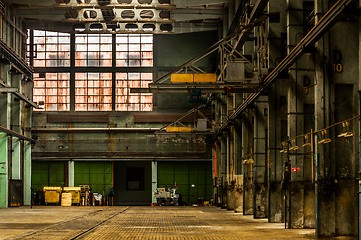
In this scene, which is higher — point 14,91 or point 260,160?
point 14,91

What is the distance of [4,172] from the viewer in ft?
139

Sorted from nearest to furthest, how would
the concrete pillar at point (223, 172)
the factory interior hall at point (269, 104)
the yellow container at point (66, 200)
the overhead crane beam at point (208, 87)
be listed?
the factory interior hall at point (269, 104) < the overhead crane beam at point (208, 87) < the concrete pillar at point (223, 172) < the yellow container at point (66, 200)

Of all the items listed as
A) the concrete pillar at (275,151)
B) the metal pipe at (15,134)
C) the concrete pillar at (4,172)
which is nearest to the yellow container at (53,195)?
the metal pipe at (15,134)

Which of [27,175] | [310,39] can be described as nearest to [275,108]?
[310,39]

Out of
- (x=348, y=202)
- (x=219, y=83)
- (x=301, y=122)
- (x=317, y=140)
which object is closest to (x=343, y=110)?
(x=317, y=140)

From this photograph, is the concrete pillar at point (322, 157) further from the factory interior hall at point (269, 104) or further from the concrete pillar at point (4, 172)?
the concrete pillar at point (4, 172)

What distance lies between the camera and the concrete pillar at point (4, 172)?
42.0 m

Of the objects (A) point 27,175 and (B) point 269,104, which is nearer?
(B) point 269,104

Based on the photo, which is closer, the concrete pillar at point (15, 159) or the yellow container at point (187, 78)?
the yellow container at point (187, 78)

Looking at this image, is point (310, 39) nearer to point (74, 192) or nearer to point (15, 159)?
point (15, 159)

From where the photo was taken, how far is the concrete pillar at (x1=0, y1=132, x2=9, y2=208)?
138ft

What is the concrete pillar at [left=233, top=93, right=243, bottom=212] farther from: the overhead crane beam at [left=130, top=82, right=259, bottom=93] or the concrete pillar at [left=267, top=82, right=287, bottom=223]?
the concrete pillar at [left=267, top=82, right=287, bottom=223]

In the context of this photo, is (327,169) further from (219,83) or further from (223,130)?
(223,130)

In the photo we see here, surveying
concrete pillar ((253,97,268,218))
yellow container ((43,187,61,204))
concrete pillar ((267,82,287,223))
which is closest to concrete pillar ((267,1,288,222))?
concrete pillar ((267,82,287,223))
